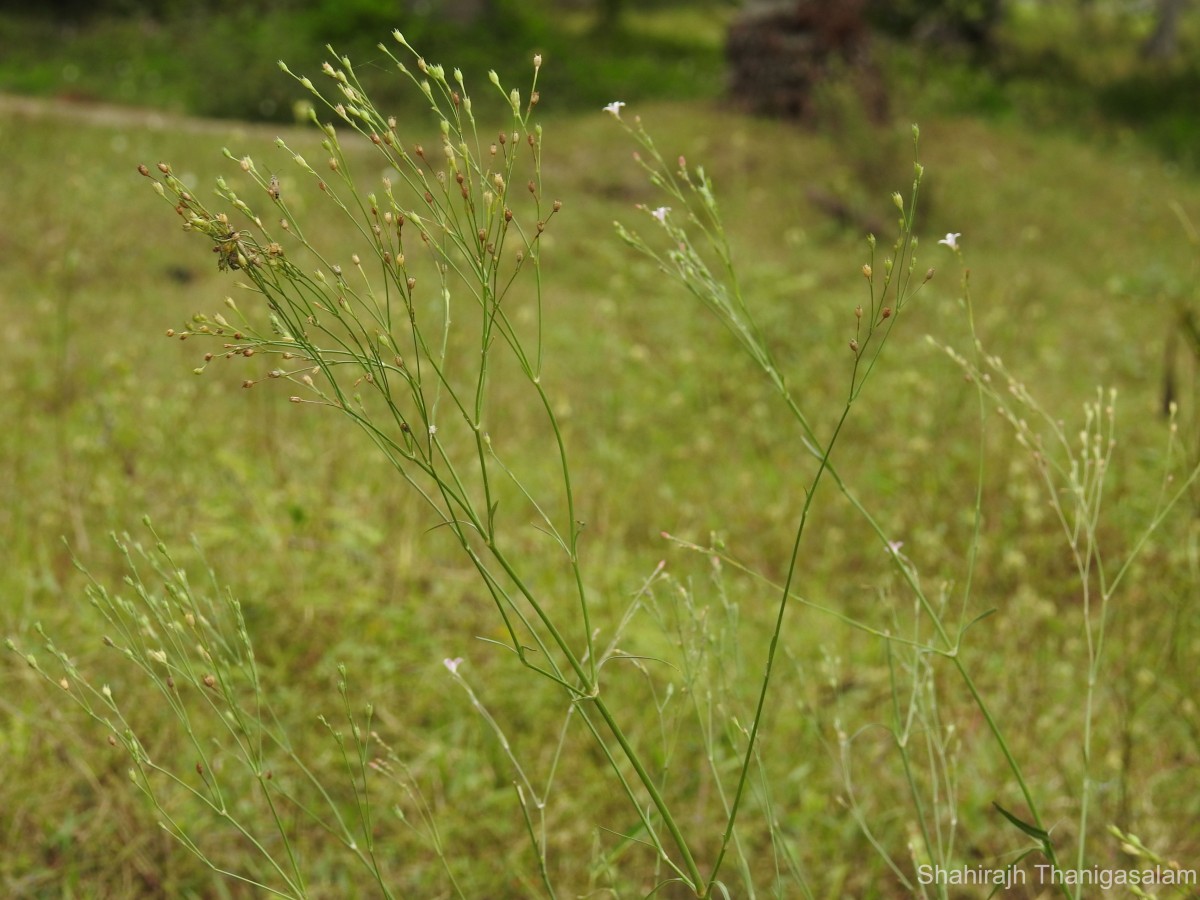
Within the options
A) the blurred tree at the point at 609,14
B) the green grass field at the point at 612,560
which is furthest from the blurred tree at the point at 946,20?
the green grass field at the point at 612,560

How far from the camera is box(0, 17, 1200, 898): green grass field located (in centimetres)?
223

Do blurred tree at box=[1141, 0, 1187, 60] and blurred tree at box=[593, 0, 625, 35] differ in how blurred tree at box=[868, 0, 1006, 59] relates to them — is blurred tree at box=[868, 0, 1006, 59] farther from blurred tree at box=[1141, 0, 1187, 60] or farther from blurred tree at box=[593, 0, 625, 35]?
blurred tree at box=[593, 0, 625, 35]

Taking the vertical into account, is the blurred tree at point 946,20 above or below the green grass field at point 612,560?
above

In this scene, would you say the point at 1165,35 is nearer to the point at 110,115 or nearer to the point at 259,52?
the point at 259,52

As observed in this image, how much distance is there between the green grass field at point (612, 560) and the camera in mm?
2234

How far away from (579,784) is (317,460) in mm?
1733

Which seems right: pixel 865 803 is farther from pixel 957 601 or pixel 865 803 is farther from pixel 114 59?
pixel 114 59

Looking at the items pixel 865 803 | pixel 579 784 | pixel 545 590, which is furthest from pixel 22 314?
pixel 865 803

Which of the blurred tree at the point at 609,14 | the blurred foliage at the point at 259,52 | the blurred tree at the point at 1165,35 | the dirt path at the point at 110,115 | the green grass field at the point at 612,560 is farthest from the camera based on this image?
the blurred tree at the point at 609,14

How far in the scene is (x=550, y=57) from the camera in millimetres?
12352

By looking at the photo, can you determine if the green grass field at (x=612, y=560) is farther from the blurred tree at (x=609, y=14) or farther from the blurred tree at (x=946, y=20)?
the blurred tree at (x=609, y=14)

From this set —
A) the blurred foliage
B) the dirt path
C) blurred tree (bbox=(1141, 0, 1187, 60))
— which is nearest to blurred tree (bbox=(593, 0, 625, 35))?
the blurred foliage

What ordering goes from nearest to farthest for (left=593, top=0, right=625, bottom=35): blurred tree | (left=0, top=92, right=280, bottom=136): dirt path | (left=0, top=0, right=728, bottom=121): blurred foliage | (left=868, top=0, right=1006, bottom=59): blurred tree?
1. (left=0, top=92, right=280, bottom=136): dirt path
2. (left=0, top=0, right=728, bottom=121): blurred foliage
3. (left=868, top=0, right=1006, bottom=59): blurred tree
4. (left=593, top=0, right=625, bottom=35): blurred tree

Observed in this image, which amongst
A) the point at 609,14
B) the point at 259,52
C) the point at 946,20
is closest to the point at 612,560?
the point at 259,52
